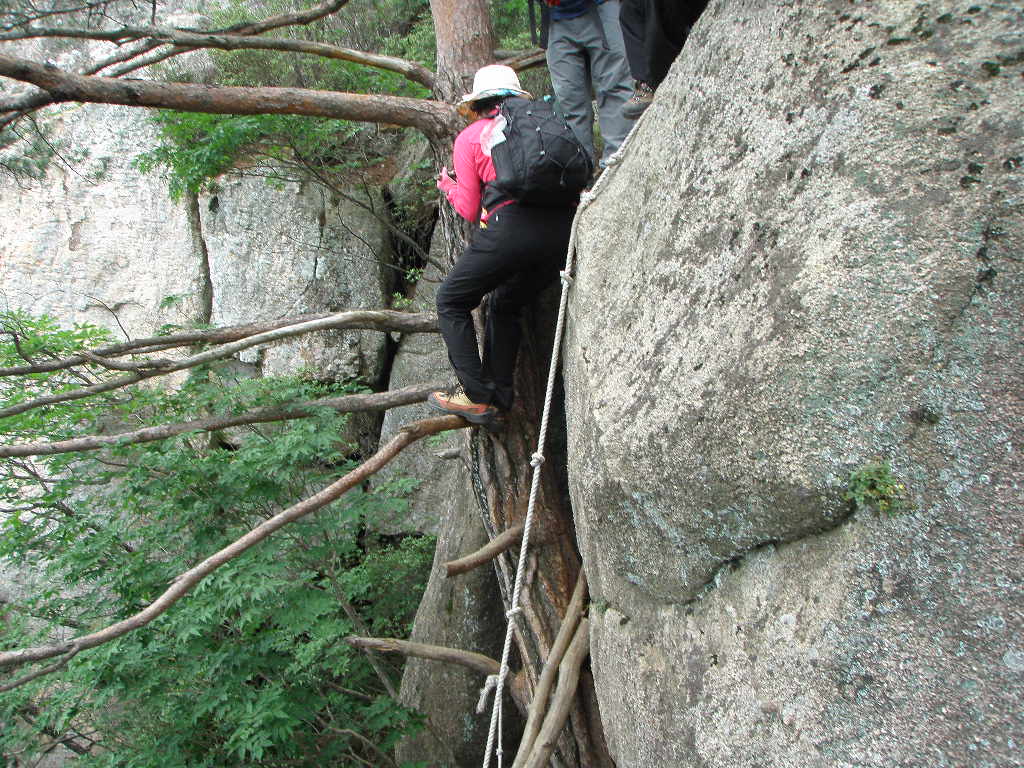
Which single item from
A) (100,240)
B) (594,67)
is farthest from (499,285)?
(100,240)

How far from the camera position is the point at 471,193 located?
12.0ft

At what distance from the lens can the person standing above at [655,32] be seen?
3.02 m

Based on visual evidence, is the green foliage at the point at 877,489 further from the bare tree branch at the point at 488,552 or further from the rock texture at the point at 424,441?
the rock texture at the point at 424,441

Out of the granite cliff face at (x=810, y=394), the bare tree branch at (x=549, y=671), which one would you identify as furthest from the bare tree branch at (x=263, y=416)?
the granite cliff face at (x=810, y=394)

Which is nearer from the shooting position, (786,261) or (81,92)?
(786,261)

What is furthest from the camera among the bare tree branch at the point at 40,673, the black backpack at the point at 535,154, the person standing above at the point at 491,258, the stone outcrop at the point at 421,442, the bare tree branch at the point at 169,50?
the stone outcrop at the point at 421,442

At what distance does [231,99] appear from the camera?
12.1 ft

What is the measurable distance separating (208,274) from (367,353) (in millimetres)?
2462

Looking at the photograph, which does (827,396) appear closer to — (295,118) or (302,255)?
(295,118)

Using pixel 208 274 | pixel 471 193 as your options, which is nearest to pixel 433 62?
pixel 208 274

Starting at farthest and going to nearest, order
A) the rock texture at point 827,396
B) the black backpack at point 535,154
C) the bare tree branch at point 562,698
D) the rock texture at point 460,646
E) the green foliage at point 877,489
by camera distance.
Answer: the rock texture at point 460,646 → the bare tree branch at point 562,698 → the black backpack at point 535,154 → the green foliage at point 877,489 → the rock texture at point 827,396

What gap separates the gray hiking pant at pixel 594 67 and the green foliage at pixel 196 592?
2.34 meters

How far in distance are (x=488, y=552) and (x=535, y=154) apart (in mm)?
1996

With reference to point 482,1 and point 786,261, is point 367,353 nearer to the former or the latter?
point 482,1
